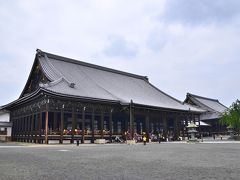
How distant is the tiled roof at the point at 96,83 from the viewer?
30.8 m

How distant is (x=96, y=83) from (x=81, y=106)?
7.73 meters

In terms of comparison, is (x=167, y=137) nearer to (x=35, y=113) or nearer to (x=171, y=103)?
(x=171, y=103)

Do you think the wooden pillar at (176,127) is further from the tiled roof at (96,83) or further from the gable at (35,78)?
the gable at (35,78)

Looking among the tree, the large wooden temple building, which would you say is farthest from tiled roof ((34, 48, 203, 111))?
the tree

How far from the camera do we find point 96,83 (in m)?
37.5

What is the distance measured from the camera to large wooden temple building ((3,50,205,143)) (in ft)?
94.5

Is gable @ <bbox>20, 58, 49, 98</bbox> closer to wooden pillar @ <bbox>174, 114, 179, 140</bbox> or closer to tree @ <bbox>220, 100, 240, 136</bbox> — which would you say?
wooden pillar @ <bbox>174, 114, 179, 140</bbox>

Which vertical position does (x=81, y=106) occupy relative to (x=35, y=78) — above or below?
below

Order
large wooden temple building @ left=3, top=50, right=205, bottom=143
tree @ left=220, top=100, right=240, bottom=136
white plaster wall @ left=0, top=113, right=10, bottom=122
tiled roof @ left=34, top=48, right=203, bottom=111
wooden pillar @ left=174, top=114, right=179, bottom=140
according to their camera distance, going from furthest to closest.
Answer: white plaster wall @ left=0, top=113, right=10, bottom=122 → wooden pillar @ left=174, top=114, right=179, bottom=140 → tree @ left=220, top=100, right=240, bottom=136 → tiled roof @ left=34, top=48, right=203, bottom=111 → large wooden temple building @ left=3, top=50, right=205, bottom=143

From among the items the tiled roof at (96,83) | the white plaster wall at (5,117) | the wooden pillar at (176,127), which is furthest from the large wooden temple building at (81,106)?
the white plaster wall at (5,117)

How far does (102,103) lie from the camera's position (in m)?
31.9

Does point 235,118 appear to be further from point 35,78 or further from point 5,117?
point 5,117

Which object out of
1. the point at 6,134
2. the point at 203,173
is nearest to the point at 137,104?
the point at 6,134

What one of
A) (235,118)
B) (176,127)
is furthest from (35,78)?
(235,118)
